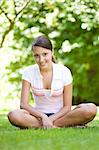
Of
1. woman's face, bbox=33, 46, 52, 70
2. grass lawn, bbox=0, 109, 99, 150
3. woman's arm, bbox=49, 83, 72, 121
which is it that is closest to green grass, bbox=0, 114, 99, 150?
grass lawn, bbox=0, 109, 99, 150

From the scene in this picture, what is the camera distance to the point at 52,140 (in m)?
3.93

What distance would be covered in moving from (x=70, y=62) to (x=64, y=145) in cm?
1080

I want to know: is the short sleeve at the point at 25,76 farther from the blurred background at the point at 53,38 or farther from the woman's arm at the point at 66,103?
the blurred background at the point at 53,38

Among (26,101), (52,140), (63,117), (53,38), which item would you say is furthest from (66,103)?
(53,38)

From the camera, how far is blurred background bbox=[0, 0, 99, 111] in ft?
26.3

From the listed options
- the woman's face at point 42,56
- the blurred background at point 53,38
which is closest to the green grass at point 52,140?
the woman's face at point 42,56

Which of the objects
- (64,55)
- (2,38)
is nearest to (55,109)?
(2,38)

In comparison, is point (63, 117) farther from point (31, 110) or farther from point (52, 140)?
point (52, 140)

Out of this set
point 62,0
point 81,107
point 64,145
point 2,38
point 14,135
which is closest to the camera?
point 64,145

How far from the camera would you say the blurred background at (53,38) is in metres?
8.02

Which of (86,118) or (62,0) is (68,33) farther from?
(86,118)

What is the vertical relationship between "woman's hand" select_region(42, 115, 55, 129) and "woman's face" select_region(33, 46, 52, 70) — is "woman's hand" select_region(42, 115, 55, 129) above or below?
below

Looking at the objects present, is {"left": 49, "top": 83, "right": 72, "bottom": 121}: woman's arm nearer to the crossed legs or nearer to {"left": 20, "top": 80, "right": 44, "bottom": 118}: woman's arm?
the crossed legs

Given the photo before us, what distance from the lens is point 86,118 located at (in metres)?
4.98
